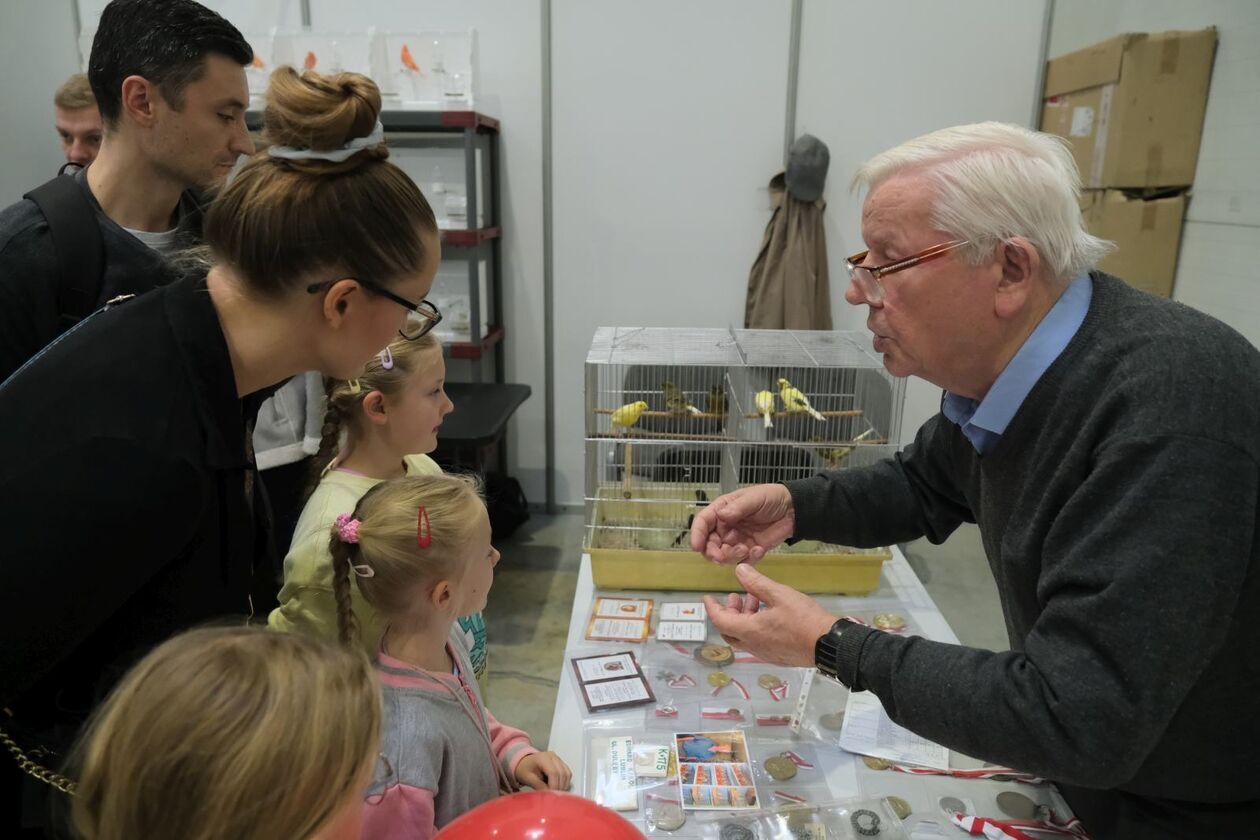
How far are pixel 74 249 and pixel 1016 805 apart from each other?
1770 millimetres

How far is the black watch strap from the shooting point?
1.04 metres

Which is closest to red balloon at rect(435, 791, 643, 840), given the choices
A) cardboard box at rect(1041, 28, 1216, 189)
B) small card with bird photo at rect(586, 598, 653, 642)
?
small card with bird photo at rect(586, 598, 653, 642)

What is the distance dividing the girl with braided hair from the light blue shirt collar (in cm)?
77

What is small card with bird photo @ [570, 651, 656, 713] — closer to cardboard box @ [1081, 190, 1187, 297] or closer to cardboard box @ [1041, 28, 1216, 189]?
cardboard box @ [1081, 190, 1187, 297]

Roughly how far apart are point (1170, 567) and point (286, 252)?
3.39 feet

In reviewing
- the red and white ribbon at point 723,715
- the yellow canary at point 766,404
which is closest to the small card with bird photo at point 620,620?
the red and white ribbon at point 723,715

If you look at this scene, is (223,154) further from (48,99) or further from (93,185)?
(48,99)

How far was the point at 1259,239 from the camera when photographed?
2.25 m

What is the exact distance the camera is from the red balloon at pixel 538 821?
2.85 feet

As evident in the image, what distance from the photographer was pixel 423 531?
1.26 m

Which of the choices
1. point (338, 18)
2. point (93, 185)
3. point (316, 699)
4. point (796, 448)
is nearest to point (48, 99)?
point (338, 18)

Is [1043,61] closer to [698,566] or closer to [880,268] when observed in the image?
[698,566]

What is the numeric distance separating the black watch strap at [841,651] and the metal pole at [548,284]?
3.05 meters

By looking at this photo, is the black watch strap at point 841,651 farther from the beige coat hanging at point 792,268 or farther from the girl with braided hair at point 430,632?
the beige coat hanging at point 792,268
